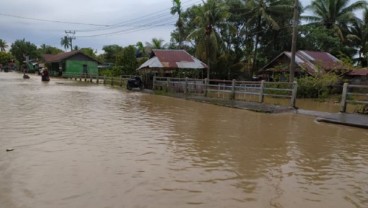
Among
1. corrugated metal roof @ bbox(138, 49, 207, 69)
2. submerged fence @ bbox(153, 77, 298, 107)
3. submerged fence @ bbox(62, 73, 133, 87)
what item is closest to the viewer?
submerged fence @ bbox(153, 77, 298, 107)

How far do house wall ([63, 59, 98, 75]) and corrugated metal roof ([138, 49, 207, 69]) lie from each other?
32459mm

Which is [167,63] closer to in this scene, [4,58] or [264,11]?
[264,11]

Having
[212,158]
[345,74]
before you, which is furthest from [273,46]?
[212,158]

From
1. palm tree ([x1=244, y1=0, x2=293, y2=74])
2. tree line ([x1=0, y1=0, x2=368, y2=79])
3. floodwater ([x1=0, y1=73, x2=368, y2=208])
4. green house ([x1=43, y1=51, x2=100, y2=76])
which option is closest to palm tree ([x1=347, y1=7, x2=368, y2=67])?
tree line ([x1=0, y1=0, x2=368, y2=79])

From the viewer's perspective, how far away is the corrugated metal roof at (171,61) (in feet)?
93.9

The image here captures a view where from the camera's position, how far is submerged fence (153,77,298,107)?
20.2m

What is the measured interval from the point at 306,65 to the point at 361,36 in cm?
1459

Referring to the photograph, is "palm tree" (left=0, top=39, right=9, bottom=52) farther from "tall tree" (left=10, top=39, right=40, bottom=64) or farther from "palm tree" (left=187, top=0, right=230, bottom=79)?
"palm tree" (left=187, top=0, right=230, bottom=79)

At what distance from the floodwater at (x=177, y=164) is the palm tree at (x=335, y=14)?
1297 inches

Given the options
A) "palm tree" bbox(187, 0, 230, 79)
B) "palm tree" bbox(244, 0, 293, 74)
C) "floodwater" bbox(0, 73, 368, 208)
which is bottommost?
"floodwater" bbox(0, 73, 368, 208)

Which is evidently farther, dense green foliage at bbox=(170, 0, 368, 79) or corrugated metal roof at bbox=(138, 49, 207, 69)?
dense green foliage at bbox=(170, 0, 368, 79)

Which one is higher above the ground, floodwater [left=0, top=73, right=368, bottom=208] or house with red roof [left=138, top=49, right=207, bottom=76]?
house with red roof [left=138, top=49, right=207, bottom=76]

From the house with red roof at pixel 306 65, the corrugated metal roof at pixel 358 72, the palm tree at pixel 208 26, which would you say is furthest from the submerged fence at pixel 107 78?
the corrugated metal roof at pixel 358 72

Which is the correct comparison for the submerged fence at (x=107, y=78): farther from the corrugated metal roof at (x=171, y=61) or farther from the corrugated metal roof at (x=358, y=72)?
the corrugated metal roof at (x=358, y=72)
